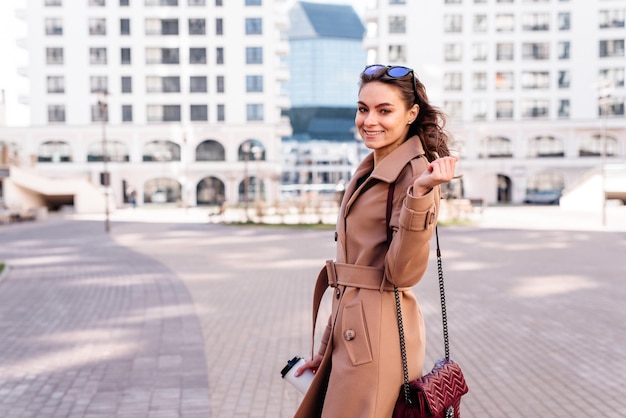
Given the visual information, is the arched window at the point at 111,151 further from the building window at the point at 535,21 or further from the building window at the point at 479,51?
the building window at the point at 535,21

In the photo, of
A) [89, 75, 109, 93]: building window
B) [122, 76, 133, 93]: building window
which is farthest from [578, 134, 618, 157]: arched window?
[89, 75, 109, 93]: building window

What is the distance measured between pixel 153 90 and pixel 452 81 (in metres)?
27.3

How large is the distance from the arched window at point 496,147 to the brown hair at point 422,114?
53.4m

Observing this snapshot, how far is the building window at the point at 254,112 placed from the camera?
175ft

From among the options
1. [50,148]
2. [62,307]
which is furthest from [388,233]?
[50,148]

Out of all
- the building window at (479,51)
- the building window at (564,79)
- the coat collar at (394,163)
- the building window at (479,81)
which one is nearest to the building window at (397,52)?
the building window at (479,51)

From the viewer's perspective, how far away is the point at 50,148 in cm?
5262

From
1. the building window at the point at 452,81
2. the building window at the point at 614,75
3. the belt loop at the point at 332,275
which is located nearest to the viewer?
the belt loop at the point at 332,275

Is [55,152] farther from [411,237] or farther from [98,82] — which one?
[411,237]

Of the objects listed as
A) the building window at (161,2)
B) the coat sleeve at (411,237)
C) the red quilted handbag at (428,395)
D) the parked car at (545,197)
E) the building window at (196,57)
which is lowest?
the parked car at (545,197)

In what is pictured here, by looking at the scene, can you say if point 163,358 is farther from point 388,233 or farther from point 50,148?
point 50,148

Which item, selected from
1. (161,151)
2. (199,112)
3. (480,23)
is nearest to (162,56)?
(199,112)

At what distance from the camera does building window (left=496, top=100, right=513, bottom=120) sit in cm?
5373

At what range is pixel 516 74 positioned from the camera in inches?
2116
